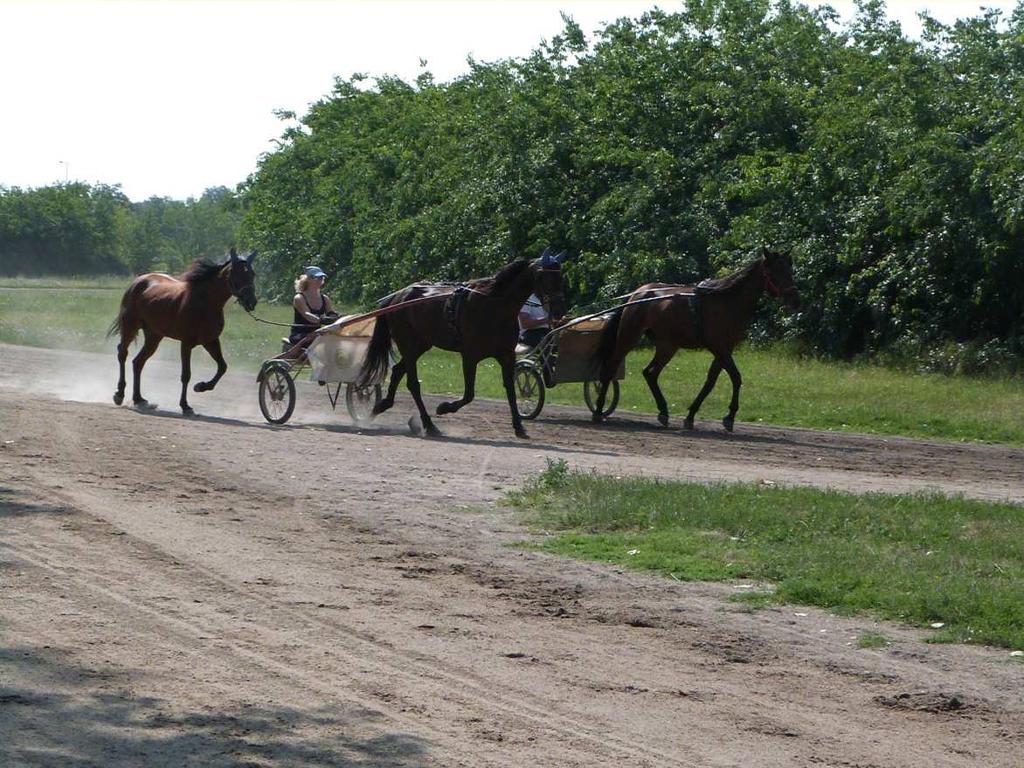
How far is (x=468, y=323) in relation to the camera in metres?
17.3

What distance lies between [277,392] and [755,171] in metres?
12.9

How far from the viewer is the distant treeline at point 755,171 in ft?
80.7

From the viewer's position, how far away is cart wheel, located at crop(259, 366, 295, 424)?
1806 cm

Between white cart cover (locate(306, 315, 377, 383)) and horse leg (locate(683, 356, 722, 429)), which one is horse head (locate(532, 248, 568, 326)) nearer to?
white cart cover (locate(306, 315, 377, 383))

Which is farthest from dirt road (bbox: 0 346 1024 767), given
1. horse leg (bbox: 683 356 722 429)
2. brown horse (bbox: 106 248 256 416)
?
horse leg (bbox: 683 356 722 429)

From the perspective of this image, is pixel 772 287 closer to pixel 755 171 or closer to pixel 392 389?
pixel 392 389

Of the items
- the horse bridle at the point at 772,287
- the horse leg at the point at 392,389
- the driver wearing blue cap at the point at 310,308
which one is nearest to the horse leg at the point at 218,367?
the driver wearing blue cap at the point at 310,308

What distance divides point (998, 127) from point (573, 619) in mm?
18543

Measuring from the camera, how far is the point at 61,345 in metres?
32.9

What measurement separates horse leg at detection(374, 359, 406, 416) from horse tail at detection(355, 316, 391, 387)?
24 cm

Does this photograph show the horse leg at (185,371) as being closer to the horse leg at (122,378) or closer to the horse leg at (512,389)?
the horse leg at (122,378)

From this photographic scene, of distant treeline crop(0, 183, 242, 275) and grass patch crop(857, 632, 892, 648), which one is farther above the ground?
distant treeline crop(0, 183, 242, 275)

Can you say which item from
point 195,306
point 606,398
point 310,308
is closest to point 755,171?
point 606,398

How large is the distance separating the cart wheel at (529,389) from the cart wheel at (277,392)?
3.00 m
